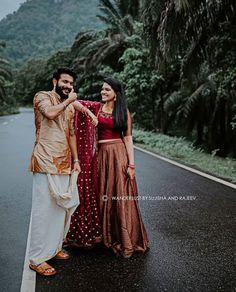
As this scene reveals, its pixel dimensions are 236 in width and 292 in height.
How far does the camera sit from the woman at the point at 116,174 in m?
3.74

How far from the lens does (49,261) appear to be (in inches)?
141

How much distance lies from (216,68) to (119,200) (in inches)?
317

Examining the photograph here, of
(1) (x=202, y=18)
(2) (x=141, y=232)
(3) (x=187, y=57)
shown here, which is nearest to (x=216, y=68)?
(3) (x=187, y=57)

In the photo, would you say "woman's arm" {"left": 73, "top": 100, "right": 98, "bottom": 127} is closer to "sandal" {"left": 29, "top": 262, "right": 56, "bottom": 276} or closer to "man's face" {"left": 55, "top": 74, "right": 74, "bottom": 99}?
"man's face" {"left": 55, "top": 74, "right": 74, "bottom": 99}

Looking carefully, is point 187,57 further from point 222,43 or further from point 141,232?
point 141,232

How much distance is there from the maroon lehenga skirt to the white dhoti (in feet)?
1.44

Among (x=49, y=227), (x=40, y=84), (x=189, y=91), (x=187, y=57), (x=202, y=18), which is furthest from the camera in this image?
(x=40, y=84)

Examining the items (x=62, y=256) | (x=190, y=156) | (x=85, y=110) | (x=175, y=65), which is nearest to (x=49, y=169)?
(x=85, y=110)

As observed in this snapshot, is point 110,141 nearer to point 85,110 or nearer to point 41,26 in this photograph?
point 85,110

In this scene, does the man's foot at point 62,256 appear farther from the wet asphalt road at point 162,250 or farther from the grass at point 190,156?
the grass at point 190,156

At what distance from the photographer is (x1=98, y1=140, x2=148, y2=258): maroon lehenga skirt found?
3740 millimetres

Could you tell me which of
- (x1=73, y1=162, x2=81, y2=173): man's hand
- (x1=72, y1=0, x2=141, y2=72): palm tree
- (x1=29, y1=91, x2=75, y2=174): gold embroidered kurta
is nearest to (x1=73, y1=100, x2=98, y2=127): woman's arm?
(x1=29, y1=91, x2=75, y2=174): gold embroidered kurta

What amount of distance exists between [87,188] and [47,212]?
0.56 meters

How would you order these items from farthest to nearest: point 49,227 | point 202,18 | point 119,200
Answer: point 202,18, point 119,200, point 49,227
